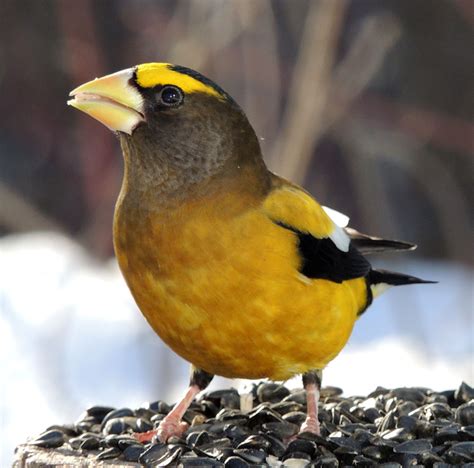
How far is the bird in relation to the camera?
12.1 ft

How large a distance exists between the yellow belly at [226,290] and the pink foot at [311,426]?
0.19m

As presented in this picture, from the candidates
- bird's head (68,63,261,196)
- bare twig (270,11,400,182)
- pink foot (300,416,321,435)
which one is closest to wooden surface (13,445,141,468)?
pink foot (300,416,321,435)

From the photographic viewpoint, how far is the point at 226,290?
366cm

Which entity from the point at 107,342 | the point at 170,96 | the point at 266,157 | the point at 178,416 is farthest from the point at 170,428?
the point at 107,342

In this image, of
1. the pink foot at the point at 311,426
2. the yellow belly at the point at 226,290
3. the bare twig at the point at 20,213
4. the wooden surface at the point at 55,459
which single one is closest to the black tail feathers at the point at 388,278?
the yellow belly at the point at 226,290

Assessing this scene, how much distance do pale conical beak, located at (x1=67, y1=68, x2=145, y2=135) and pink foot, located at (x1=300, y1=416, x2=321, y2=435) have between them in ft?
3.68

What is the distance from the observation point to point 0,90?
12.6m

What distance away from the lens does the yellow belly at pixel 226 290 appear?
367 cm

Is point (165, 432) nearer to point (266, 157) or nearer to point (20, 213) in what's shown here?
point (266, 157)

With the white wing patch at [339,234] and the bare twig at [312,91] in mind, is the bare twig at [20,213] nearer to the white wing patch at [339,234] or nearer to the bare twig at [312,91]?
the bare twig at [312,91]

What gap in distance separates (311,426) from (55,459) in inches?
32.7

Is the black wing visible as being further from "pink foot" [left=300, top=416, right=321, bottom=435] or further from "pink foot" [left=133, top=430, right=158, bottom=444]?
"pink foot" [left=133, top=430, right=158, bottom=444]

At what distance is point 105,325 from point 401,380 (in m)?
2.82

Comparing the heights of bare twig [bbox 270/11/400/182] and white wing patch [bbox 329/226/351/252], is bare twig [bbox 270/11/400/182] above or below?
above
